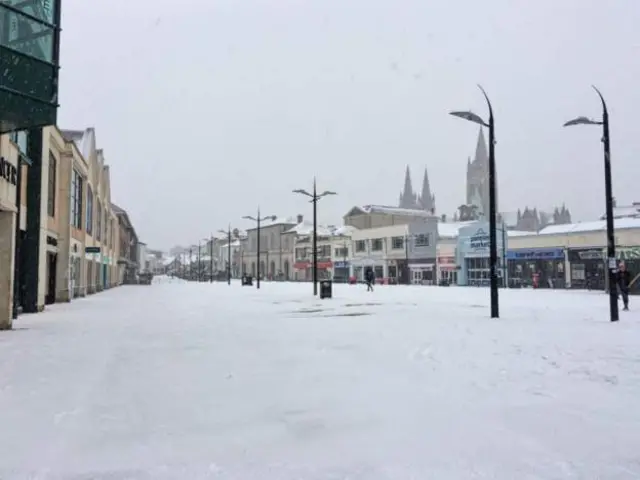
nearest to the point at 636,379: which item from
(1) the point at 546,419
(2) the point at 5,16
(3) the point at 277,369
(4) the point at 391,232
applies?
(1) the point at 546,419

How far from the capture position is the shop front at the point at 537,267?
5749 centimetres

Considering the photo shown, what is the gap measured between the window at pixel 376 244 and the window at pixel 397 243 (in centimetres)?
260

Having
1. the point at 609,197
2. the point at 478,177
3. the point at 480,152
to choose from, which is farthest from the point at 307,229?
the point at 609,197

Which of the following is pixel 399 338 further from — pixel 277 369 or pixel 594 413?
pixel 594 413

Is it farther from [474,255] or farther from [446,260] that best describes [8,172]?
[446,260]

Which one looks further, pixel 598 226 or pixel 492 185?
pixel 598 226

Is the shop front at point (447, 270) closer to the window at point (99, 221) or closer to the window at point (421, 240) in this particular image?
the window at point (421, 240)

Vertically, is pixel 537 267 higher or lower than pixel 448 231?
lower

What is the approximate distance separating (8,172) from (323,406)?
12.6 metres

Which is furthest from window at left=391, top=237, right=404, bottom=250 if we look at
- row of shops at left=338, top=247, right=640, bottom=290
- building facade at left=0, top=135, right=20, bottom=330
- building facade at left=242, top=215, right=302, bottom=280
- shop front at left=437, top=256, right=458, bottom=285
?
building facade at left=0, top=135, right=20, bottom=330

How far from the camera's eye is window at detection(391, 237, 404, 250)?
269 feet

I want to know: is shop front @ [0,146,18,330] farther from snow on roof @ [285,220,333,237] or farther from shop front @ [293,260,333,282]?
snow on roof @ [285,220,333,237]

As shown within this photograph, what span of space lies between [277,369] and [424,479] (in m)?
5.24

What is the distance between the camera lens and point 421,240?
78.6 metres
